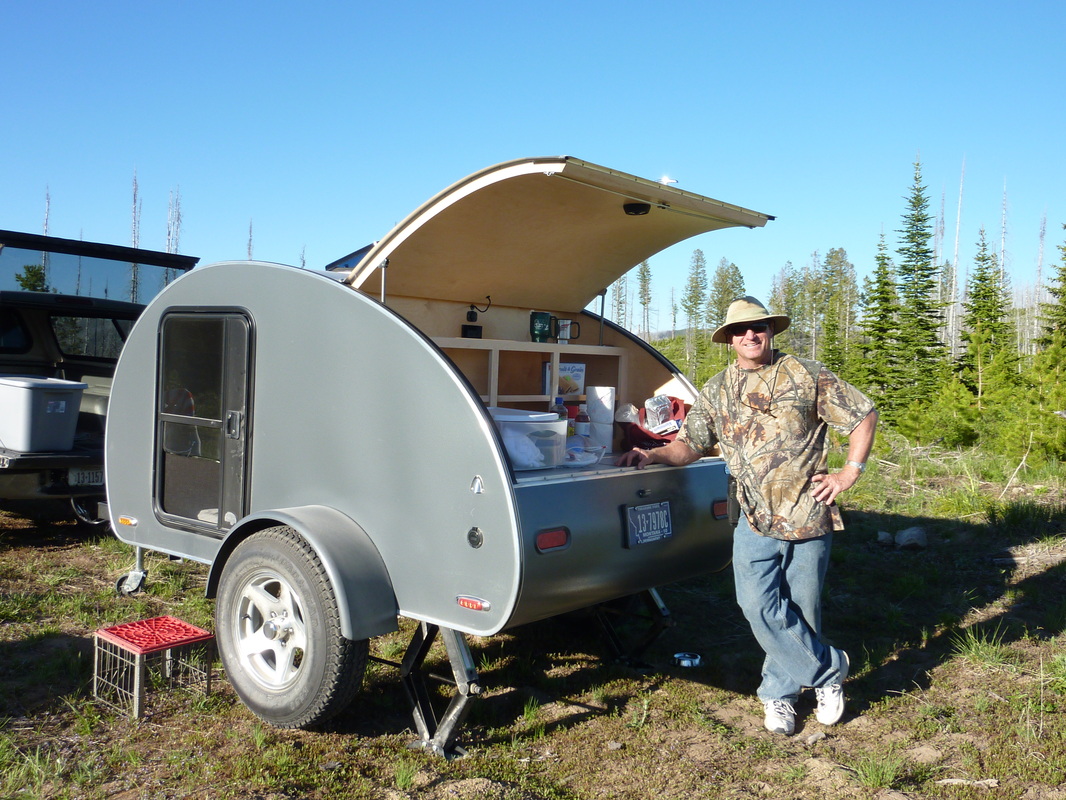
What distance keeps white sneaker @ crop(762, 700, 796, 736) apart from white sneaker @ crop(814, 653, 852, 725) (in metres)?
0.14

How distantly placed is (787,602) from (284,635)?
2.28 meters

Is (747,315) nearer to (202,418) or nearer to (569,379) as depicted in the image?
(569,379)

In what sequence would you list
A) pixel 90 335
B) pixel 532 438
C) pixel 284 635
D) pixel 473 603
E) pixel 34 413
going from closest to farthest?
pixel 473 603, pixel 284 635, pixel 532 438, pixel 34 413, pixel 90 335

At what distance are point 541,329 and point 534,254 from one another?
0.62 meters

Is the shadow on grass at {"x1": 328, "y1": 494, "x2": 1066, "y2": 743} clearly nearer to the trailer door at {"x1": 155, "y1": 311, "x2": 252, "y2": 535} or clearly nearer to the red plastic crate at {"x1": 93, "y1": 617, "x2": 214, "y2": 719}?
the red plastic crate at {"x1": 93, "y1": 617, "x2": 214, "y2": 719}

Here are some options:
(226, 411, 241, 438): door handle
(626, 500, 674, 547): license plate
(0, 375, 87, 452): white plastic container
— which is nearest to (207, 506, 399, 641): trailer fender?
(226, 411, 241, 438): door handle

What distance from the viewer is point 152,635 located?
13.3 ft

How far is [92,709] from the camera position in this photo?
395 cm

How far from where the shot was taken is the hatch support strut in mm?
3631

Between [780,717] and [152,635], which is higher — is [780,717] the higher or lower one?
the lower one

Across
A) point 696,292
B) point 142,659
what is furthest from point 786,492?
point 696,292

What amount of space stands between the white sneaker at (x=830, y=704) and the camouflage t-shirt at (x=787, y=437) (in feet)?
2.54

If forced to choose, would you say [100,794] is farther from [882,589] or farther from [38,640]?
[882,589]

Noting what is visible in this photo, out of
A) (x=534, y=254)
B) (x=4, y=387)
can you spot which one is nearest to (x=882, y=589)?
(x=534, y=254)
